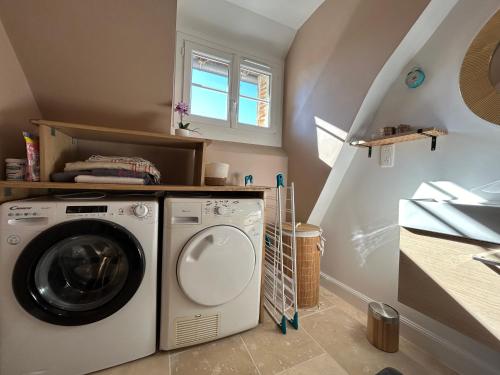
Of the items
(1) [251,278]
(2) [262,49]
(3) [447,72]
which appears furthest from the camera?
(2) [262,49]

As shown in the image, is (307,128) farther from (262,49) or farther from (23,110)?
(23,110)

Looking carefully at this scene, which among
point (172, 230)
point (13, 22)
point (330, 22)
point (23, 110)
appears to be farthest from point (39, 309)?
point (330, 22)

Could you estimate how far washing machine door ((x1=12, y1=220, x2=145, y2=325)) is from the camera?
0.90 meters

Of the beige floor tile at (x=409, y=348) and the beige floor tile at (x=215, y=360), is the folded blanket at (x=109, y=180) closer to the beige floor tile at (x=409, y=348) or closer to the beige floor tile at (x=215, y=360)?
the beige floor tile at (x=215, y=360)

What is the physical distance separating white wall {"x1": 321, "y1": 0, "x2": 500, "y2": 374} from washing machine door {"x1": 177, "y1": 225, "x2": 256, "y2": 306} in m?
0.97

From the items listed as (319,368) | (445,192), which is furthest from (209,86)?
(319,368)

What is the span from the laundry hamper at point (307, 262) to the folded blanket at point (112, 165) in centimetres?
110

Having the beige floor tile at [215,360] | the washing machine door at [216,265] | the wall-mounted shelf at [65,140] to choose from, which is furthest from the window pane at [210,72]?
the beige floor tile at [215,360]

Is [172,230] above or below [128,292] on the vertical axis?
above

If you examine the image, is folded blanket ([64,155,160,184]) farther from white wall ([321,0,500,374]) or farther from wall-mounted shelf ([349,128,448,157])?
white wall ([321,0,500,374])

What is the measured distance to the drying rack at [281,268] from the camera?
139cm

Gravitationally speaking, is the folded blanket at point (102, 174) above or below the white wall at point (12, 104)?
below

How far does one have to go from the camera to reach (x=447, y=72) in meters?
1.18

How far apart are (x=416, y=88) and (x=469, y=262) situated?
116 centimetres
